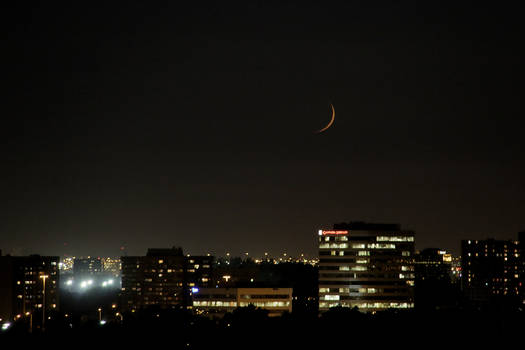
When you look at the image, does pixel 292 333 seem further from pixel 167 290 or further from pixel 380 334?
pixel 167 290

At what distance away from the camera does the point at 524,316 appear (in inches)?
3750

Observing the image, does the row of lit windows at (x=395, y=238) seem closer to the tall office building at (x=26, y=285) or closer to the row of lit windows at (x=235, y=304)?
the row of lit windows at (x=235, y=304)

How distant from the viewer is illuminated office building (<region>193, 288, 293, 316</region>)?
11512 centimetres

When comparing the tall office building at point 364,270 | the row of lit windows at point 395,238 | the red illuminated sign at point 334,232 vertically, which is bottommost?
the tall office building at point 364,270

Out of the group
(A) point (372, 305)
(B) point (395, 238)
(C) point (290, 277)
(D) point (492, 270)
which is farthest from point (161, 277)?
(D) point (492, 270)

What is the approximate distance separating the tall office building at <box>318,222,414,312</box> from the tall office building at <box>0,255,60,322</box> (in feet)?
132

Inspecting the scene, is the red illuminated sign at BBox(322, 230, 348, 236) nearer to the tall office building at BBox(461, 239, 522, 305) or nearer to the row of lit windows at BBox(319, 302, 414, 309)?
the row of lit windows at BBox(319, 302, 414, 309)

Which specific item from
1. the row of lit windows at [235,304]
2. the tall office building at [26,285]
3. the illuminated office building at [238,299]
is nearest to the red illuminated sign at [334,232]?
the illuminated office building at [238,299]

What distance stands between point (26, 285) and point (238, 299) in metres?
39.2

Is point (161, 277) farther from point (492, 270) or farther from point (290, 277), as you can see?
point (492, 270)

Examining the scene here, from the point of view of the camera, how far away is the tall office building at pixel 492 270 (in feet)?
602

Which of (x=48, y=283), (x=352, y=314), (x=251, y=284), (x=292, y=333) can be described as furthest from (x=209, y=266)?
(x=292, y=333)

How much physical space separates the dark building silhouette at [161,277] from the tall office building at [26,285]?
21.7 m

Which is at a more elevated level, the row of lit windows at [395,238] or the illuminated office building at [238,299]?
the row of lit windows at [395,238]
